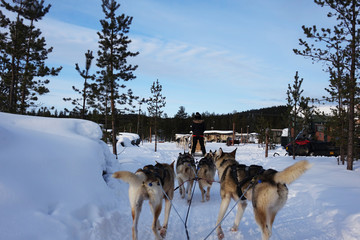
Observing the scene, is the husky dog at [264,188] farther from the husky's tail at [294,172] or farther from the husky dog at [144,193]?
the husky dog at [144,193]

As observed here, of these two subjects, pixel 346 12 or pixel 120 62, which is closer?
pixel 346 12

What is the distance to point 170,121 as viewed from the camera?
8175 cm

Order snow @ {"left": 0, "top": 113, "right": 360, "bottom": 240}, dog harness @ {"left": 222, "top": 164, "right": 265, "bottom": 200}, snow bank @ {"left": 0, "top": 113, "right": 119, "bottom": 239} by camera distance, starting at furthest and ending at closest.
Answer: dog harness @ {"left": 222, "top": 164, "right": 265, "bottom": 200} → snow @ {"left": 0, "top": 113, "right": 360, "bottom": 240} → snow bank @ {"left": 0, "top": 113, "right": 119, "bottom": 239}

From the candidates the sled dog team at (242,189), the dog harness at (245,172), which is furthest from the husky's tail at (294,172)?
the dog harness at (245,172)

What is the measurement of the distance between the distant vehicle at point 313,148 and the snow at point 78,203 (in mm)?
12105

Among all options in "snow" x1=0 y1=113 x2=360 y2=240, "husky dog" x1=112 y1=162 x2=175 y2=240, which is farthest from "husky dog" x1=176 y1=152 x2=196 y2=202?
"husky dog" x1=112 y1=162 x2=175 y2=240

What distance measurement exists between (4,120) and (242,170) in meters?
4.63

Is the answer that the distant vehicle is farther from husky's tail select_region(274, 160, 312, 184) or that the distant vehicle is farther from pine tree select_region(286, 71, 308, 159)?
husky's tail select_region(274, 160, 312, 184)

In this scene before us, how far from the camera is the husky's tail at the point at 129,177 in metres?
2.99

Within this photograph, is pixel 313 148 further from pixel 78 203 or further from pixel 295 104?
pixel 78 203

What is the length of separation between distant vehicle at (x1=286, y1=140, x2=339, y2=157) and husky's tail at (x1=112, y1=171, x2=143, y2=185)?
16.2m

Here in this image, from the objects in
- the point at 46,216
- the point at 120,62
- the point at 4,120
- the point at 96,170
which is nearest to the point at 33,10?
the point at 120,62

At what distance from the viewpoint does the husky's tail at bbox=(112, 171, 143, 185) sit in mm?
2990

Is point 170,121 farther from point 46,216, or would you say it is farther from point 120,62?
point 46,216
